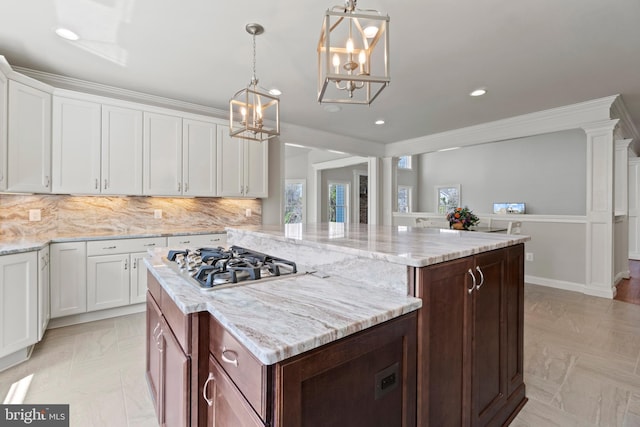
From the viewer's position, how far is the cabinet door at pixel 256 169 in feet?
14.0

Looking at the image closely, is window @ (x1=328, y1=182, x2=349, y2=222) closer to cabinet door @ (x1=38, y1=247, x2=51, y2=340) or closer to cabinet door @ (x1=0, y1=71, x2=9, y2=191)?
cabinet door @ (x1=38, y1=247, x2=51, y2=340)

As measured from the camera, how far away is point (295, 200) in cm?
884

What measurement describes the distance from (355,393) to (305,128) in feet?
15.9

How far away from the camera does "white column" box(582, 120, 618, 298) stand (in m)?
3.96

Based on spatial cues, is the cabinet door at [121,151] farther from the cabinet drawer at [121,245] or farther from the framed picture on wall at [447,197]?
the framed picture on wall at [447,197]

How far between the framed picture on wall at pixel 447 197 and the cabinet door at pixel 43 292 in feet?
30.7

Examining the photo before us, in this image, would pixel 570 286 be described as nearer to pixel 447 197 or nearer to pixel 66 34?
pixel 447 197

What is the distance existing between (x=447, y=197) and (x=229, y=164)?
7796mm

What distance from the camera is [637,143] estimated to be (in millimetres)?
6395

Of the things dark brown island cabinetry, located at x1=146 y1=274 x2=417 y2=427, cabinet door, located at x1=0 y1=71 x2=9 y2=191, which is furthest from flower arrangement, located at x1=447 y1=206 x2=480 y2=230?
cabinet door, located at x1=0 y1=71 x2=9 y2=191

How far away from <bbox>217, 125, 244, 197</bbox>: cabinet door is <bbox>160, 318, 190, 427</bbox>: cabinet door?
113 inches

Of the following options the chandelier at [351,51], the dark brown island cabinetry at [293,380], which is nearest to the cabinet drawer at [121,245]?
the dark brown island cabinetry at [293,380]

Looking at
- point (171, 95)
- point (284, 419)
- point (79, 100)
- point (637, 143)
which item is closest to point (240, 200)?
point (171, 95)

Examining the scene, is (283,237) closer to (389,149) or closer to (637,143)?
(389,149)
